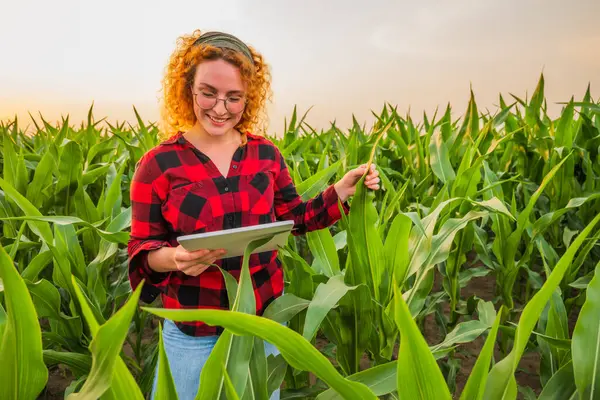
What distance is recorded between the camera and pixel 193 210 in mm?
932

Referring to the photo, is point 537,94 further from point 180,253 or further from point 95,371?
point 95,371

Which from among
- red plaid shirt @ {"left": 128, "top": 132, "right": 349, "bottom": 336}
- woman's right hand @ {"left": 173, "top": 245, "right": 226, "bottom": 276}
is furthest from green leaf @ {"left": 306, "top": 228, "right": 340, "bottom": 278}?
woman's right hand @ {"left": 173, "top": 245, "right": 226, "bottom": 276}

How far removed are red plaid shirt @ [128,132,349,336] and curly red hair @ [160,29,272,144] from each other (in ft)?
0.22

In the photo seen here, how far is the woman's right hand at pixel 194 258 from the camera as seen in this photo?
75 centimetres

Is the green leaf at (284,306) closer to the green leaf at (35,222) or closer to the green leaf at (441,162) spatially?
the green leaf at (35,222)

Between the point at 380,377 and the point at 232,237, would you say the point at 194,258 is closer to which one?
the point at 232,237

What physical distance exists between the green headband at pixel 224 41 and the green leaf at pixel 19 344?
Answer: 589mm

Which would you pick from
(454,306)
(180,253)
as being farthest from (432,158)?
(180,253)

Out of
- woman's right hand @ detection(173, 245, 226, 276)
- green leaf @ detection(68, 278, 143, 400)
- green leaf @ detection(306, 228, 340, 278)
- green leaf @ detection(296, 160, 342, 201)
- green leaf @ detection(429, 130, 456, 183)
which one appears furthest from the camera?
green leaf @ detection(429, 130, 456, 183)

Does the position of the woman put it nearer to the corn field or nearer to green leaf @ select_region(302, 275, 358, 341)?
the corn field

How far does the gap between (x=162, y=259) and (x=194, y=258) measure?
5.8 inches

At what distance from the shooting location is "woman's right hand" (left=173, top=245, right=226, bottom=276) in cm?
75

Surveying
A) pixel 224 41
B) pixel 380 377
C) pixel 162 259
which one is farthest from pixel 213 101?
pixel 380 377

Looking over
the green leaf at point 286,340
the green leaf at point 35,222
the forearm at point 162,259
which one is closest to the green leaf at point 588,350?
the green leaf at point 286,340
